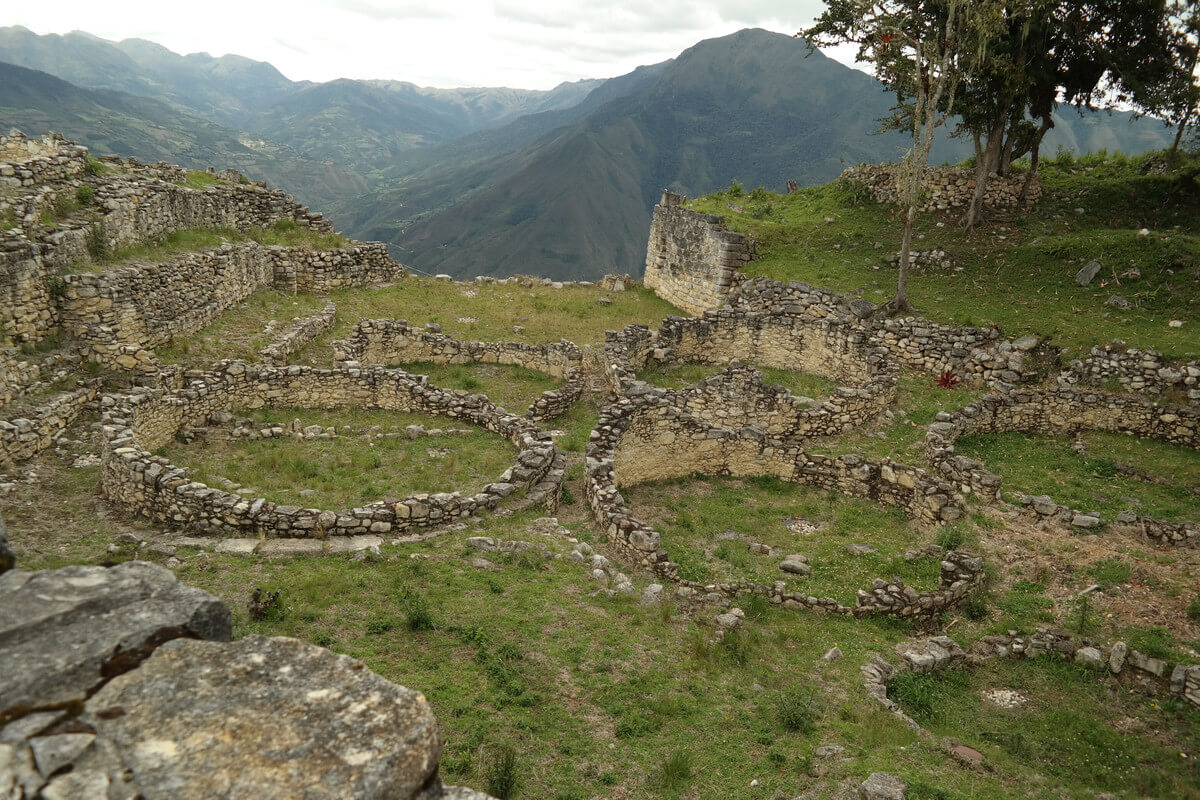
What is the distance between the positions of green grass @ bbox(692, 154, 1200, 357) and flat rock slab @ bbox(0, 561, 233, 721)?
78.0 ft

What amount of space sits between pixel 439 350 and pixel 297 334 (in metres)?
4.42

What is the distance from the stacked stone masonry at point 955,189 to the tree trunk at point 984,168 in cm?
77

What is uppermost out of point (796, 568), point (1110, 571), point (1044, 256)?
point (1044, 256)

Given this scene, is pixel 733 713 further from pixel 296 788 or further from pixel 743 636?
pixel 296 788

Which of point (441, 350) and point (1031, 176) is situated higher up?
point (1031, 176)

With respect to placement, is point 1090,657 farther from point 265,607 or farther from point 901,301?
point 901,301

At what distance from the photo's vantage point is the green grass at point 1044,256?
71.4ft

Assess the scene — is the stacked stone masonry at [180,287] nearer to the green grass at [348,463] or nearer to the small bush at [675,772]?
the green grass at [348,463]

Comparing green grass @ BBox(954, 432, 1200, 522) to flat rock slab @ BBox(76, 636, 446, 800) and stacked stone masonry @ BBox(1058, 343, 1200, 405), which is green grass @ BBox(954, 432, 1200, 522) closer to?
stacked stone masonry @ BBox(1058, 343, 1200, 405)

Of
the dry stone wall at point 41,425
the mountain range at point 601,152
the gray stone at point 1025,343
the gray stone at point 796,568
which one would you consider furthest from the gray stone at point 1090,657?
the mountain range at point 601,152

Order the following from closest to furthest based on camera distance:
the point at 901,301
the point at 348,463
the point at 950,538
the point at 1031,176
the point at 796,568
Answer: the point at 796,568 → the point at 950,538 → the point at 348,463 → the point at 901,301 → the point at 1031,176

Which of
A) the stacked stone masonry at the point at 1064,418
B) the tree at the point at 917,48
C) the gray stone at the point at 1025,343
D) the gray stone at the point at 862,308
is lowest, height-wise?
the stacked stone masonry at the point at 1064,418

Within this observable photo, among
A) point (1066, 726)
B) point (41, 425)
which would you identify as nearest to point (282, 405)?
point (41, 425)

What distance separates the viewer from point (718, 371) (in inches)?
979
